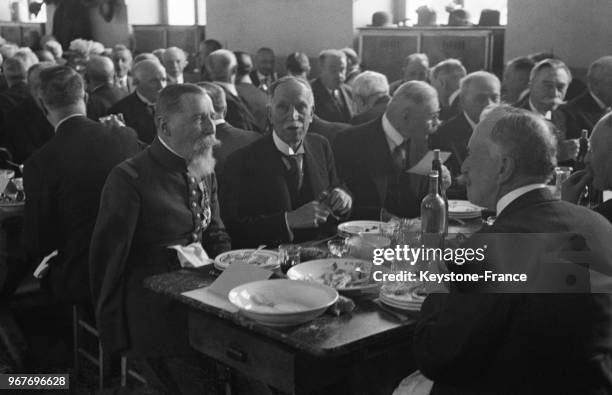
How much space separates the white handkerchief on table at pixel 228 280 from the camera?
8.56ft

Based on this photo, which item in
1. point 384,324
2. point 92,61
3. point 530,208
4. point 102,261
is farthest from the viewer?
point 92,61

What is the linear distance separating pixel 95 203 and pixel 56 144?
0.34 meters

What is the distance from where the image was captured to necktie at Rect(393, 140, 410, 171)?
443cm

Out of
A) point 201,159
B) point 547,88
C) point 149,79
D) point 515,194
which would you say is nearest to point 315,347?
point 515,194

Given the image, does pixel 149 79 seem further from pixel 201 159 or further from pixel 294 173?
pixel 201 159

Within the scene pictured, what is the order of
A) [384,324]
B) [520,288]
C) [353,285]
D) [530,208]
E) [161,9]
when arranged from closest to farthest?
[520,288]
[530,208]
[384,324]
[353,285]
[161,9]

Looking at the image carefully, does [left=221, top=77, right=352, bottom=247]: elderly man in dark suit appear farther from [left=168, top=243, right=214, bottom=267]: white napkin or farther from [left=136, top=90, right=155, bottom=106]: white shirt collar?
[left=136, top=90, right=155, bottom=106]: white shirt collar

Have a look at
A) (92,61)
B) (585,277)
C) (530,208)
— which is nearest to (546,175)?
(530,208)

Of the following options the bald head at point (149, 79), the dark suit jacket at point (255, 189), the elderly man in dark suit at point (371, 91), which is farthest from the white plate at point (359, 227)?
the bald head at point (149, 79)

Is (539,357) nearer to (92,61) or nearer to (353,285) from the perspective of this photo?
(353,285)

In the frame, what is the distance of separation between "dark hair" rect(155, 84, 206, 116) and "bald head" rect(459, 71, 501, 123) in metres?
2.51

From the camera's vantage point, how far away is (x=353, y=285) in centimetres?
265

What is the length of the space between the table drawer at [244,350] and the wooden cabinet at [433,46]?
24.0ft

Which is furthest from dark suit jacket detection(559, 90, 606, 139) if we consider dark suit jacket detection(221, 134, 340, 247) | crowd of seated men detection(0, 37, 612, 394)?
dark suit jacket detection(221, 134, 340, 247)
